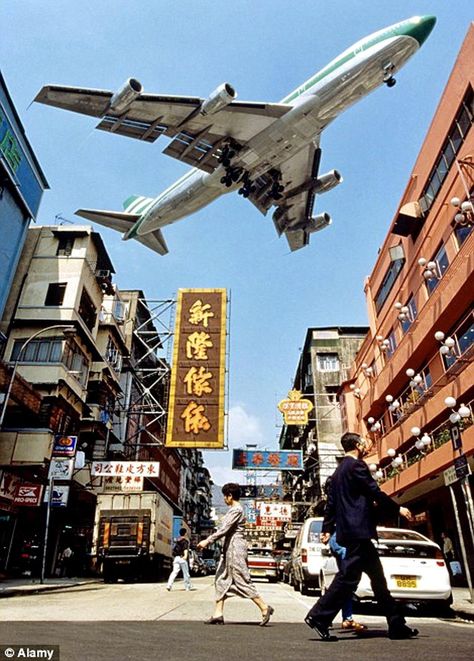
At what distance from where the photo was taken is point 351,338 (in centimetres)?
5128

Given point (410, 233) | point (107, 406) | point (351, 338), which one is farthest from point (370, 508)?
point (351, 338)

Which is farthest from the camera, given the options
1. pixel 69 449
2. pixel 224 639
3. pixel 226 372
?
pixel 226 372

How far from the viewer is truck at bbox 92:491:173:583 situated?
18328mm

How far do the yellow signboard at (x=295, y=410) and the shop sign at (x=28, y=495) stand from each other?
21.0 m

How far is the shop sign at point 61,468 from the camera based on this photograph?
17.8m

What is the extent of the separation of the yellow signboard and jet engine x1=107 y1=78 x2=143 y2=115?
83.7ft

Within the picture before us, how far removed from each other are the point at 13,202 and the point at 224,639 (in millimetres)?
23954

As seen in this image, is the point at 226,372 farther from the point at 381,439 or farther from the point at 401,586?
the point at 401,586

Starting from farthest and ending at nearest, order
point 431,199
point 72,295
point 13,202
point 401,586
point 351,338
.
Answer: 1. point 351,338
2. point 72,295
3. point 13,202
4. point 431,199
5. point 401,586

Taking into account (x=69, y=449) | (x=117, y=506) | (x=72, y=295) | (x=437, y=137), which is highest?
(x=437, y=137)

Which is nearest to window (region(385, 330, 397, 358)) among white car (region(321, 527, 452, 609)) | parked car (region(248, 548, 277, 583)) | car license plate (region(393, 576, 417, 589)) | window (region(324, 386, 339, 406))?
parked car (region(248, 548, 277, 583))

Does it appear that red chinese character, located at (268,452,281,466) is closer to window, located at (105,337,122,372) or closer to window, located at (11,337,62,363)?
window, located at (105,337,122,372)

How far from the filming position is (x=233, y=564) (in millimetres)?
5387

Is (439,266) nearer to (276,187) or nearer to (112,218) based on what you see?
(276,187)
